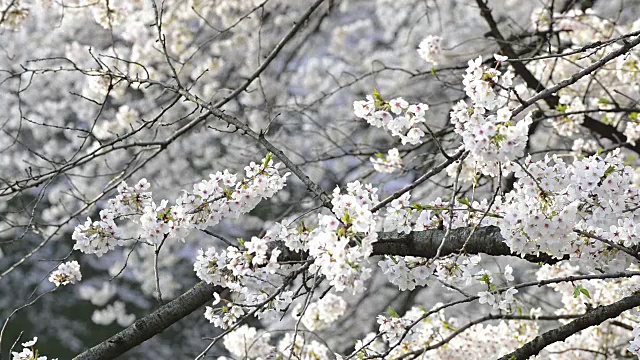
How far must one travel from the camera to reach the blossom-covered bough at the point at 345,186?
67.8 inches

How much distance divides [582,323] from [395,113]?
2.34ft

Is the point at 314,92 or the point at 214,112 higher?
the point at 314,92

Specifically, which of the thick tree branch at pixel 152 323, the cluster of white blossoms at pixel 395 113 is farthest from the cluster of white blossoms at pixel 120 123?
the cluster of white blossoms at pixel 395 113

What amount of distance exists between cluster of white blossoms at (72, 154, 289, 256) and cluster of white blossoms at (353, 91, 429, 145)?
0.29 metres

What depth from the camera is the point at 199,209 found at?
189 centimetres

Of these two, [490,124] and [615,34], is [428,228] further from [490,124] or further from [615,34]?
[615,34]

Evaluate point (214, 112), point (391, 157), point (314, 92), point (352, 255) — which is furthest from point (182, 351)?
point (352, 255)

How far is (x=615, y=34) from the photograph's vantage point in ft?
13.6

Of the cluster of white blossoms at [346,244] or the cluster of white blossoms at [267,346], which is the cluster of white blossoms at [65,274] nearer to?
the cluster of white blossoms at [267,346]

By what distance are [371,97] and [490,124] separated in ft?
1.11

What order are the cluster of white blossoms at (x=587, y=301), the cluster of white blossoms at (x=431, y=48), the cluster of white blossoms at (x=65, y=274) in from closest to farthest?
1. the cluster of white blossoms at (x=65, y=274)
2. the cluster of white blossoms at (x=587, y=301)
3. the cluster of white blossoms at (x=431, y=48)

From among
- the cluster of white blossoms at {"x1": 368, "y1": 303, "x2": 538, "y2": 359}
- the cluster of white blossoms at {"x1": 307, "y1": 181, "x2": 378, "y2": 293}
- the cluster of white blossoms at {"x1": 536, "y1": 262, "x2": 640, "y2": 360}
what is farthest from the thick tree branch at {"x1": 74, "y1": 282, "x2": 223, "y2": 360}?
the cluster of white blossoms at {"x1": 536, "y1": 262, "x2": 640, "y2": 360}

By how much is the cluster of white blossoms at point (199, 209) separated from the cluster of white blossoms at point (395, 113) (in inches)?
11.4

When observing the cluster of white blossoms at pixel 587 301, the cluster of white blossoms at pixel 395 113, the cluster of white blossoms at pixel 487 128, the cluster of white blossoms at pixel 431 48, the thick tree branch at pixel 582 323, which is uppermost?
the cluster of white blossoms at pixel 431 48
